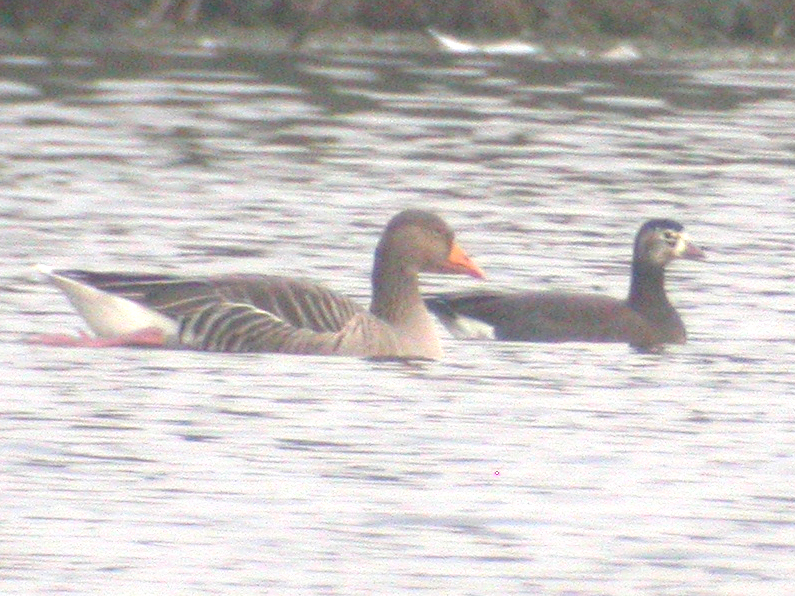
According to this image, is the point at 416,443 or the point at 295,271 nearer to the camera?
the point at 416,443

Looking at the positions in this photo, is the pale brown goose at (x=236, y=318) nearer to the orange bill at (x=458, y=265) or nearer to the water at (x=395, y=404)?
the water at (x=395, y=404)

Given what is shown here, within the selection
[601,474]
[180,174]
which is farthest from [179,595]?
[180,174]

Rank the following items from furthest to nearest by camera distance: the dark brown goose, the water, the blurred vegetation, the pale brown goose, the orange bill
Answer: the blurred vegetation
the dark brown goose
the orange bill
the pale brown goose
the water

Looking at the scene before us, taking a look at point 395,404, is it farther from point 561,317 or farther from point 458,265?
point 561,317

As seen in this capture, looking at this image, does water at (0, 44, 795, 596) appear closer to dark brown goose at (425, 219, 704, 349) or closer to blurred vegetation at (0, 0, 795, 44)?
dark brown goose at (425, 219, 704, 349)

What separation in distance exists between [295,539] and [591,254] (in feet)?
29.3

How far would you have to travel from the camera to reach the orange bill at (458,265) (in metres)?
13.2

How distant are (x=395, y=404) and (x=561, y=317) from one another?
248cm

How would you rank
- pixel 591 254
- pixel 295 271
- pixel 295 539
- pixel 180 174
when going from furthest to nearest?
pixel 180 174 → pixel 591 254 → pixel 295 271 → pixel 295 539

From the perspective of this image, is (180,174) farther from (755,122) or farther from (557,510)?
(557,510)

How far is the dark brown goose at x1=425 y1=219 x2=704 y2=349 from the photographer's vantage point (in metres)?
13.4

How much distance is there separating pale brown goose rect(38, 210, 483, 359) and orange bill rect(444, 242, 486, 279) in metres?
0.48

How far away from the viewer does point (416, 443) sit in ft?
33.3

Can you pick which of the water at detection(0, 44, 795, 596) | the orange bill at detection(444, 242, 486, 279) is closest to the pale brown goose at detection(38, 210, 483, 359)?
the water at detection(0, 44, 795, 596)
